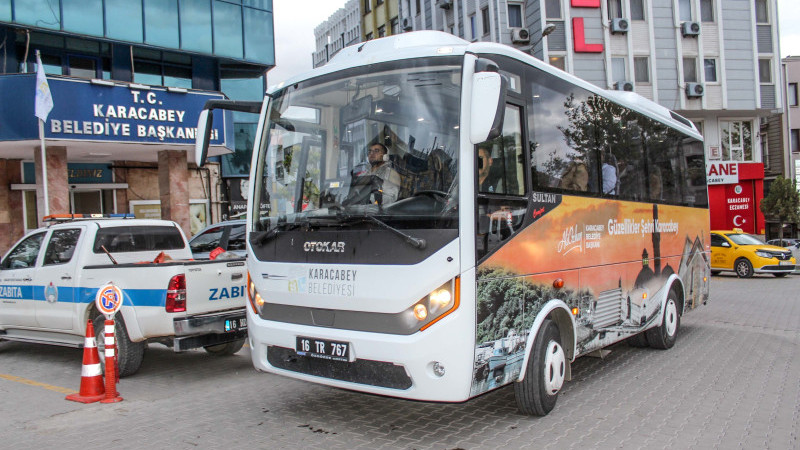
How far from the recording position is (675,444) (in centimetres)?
504

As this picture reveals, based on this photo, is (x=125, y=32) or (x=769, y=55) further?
(x=769, y=55)

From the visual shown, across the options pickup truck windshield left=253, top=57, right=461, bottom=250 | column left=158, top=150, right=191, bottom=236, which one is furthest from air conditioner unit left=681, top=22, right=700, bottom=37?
pickup truck windshield left=253, top=57, right=461, bottom=250

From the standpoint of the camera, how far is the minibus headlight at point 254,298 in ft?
19.0

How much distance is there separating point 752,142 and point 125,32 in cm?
3192

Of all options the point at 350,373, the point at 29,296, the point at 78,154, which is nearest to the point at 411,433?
the point at 350,373

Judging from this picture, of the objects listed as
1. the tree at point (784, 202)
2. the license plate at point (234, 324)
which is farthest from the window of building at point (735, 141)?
the license plate at point (234, 324)

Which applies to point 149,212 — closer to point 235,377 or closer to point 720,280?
point 235,377

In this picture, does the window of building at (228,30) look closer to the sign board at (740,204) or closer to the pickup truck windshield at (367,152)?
the pickup truck windshield at (367,152)

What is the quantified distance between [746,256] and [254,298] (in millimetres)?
19881

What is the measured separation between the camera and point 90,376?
21.9 feet

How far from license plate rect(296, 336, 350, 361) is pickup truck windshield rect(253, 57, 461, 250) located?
3.05 ft

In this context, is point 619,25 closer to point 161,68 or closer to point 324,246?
point 161,68

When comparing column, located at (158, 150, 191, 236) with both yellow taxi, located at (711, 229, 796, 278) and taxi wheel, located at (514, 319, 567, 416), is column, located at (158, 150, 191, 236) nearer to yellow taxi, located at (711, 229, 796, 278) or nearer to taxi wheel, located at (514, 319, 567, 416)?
taxi wheel, located at (514, 319, 567, 416)

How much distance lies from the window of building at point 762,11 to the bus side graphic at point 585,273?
104 feet
